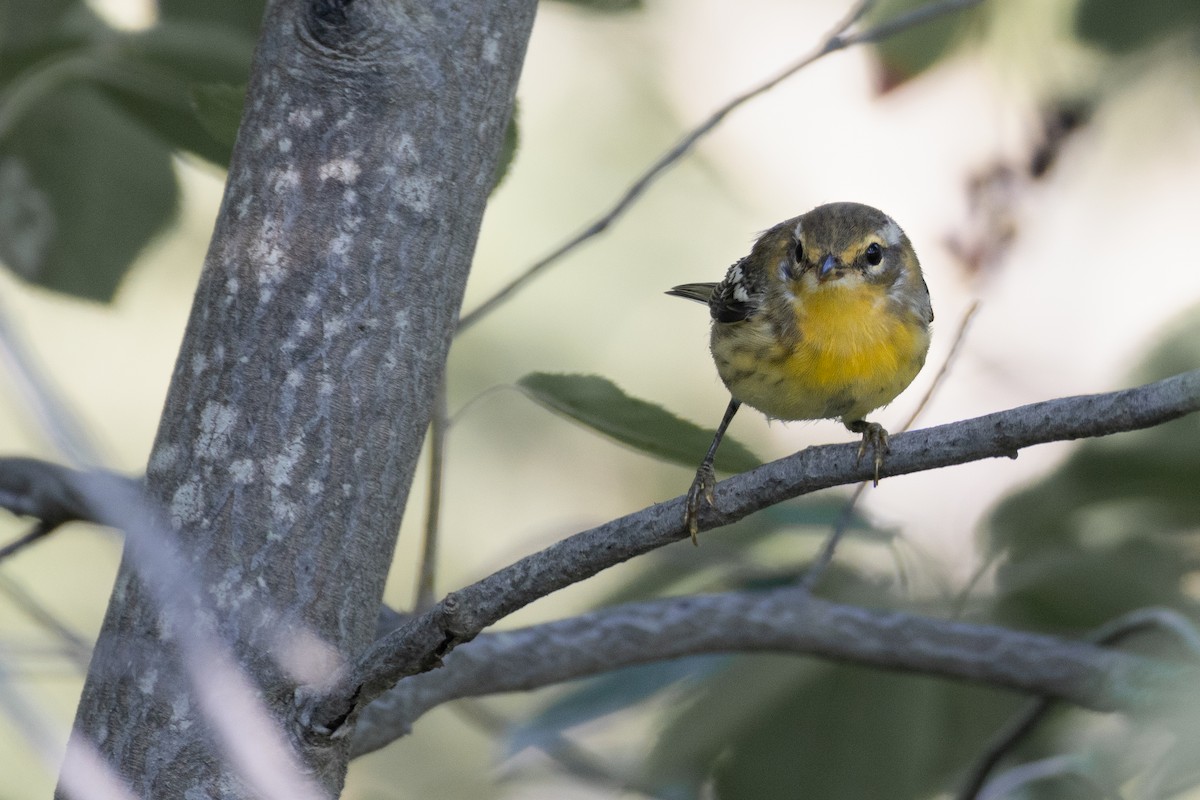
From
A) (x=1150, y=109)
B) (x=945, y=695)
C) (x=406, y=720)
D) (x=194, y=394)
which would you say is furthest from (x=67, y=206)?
(x=1150, y=109)

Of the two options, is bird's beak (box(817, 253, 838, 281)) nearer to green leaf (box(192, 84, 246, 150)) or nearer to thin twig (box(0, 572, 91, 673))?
green leaf (box(192, 84, 246, 150))

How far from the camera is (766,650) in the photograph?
88.3 inches

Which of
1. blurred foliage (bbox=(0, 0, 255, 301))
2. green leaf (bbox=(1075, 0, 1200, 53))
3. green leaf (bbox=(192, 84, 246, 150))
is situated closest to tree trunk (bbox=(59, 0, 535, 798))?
green leaf (bbox=(192, 84, 246, 150))

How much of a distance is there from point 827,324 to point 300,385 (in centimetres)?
111

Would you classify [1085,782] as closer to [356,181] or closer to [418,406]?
[418,406]

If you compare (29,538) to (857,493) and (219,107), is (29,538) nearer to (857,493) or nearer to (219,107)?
(219,107)

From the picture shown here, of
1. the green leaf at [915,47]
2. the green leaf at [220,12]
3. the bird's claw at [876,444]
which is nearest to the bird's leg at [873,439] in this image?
the bird's claw at [876,444]

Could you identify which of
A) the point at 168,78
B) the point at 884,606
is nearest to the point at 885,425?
the point at 884,606

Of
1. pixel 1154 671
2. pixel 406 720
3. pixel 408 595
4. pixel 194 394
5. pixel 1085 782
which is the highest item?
pixel 408 595

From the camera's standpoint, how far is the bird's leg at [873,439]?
1.43 metres

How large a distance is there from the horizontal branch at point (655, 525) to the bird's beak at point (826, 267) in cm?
103

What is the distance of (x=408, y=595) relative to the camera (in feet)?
15.0

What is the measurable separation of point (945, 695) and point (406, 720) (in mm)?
1356

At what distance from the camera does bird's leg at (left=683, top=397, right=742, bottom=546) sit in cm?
154
